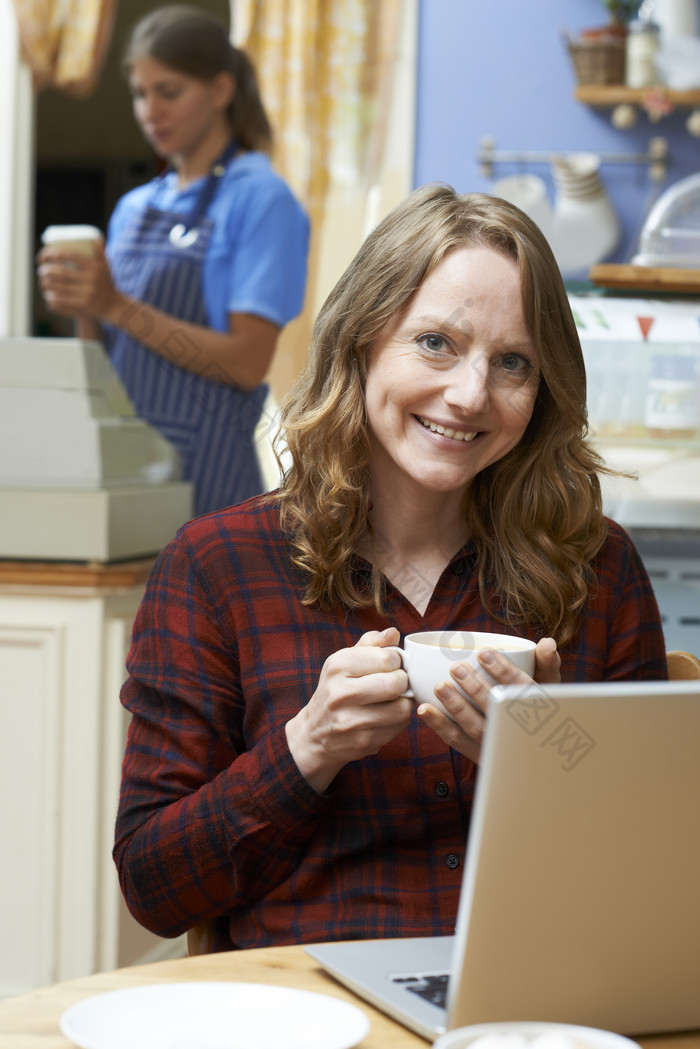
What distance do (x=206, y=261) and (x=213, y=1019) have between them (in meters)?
1.69

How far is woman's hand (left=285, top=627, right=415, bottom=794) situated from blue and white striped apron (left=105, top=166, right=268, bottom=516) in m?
1.35

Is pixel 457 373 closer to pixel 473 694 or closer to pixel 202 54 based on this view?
pixel 473 694

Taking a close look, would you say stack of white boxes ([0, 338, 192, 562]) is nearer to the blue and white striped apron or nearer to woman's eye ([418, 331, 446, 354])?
the blue and white striped apron

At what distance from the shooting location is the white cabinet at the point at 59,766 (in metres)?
1.86

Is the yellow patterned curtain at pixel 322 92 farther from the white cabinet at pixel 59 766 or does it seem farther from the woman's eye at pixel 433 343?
the woman's eye at pixel 433 343

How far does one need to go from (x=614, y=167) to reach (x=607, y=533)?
2.54 m

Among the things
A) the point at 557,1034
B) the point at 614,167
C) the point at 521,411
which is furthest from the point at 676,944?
the point at 614,167

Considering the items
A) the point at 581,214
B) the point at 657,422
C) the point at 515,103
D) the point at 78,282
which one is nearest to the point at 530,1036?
the point at 657,422

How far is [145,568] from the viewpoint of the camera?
191 centimetres

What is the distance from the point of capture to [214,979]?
74cm

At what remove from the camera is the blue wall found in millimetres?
3426

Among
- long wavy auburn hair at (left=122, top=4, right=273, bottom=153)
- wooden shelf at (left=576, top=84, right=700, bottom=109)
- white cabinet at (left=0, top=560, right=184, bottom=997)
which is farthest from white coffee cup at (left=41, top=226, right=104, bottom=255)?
wooden shelf at (left=576, top=84, right=700, bottom=109)

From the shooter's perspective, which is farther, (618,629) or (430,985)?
(618,629)

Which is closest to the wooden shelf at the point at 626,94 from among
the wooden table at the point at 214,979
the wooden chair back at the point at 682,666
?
the wooden chair back at the point at 682,666
